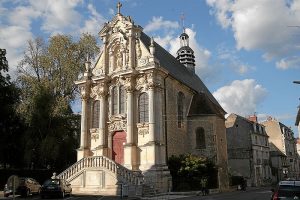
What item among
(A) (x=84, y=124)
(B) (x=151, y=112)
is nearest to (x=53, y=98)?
(A) (x=84, y=124)

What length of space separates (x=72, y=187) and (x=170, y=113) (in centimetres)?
967

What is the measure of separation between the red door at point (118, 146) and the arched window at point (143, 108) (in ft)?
6.96

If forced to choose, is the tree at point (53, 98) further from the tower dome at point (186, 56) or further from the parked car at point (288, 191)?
the parked car at point (288, 191)

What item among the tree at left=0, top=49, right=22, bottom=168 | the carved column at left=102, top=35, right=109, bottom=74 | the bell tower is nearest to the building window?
the carved column at left=102, top=35, right=109, bottom=74

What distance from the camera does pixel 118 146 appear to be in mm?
30594

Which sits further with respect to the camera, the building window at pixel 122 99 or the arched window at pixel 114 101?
the arched window at pixel 114 101

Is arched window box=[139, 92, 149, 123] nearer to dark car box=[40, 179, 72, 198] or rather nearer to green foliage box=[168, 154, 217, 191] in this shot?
green foliage box=[168, 154, 217, 191]

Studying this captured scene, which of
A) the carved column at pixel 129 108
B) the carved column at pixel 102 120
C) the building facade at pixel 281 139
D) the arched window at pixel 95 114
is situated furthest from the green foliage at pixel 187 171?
the building facade at pixel 281 139

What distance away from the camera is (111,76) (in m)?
31.7

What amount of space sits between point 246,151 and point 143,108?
2275cm

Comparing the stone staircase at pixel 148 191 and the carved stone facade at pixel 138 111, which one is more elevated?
the carved stone facade at pixel 138 111

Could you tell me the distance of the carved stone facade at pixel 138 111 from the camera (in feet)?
93.2

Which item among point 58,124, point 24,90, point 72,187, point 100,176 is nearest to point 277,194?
point 100,176

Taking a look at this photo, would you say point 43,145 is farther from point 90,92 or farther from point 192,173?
point 192,173
